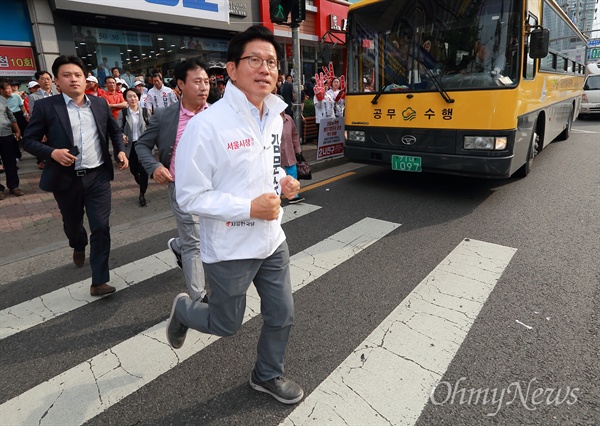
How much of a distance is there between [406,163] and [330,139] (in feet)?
10.1

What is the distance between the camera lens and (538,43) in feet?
16.8

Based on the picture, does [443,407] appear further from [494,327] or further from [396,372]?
[494,327]

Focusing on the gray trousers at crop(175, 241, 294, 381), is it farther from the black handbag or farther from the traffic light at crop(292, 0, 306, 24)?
the traffic light at crop(292, 0, 306, 24)

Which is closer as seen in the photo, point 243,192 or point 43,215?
point 243,192

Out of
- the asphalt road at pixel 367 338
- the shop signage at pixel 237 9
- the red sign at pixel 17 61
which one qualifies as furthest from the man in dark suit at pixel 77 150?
the shop signage at pixel 237 9

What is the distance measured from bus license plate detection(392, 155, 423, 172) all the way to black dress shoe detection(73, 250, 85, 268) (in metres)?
4.31

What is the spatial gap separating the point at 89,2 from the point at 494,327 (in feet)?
38.0

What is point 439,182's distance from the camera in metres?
6.84

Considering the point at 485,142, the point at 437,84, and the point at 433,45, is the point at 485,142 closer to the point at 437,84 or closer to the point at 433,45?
the point at 437,84

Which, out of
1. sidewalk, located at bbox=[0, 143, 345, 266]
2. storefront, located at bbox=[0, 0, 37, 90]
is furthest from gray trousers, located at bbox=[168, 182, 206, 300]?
storefront, located at bbox=[0, 0, 37, 90]

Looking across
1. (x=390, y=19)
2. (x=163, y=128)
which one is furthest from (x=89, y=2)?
(x=163, y=128)

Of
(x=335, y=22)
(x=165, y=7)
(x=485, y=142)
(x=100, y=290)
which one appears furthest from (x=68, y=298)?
(x=335, y=22)

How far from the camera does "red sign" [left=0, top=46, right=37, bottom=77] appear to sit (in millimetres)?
9578

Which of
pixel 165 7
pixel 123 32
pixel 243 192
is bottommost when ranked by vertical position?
pixel 243 192
